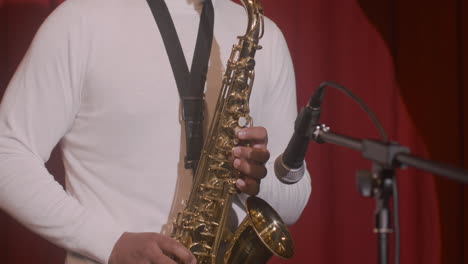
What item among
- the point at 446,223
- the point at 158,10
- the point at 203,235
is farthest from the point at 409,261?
the point at 158,10

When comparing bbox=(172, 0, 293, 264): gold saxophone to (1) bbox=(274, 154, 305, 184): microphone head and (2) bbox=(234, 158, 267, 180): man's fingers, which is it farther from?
(1) bbox=(274, 154, 305, 184): microphone head

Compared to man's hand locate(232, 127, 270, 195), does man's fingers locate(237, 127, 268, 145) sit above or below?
above

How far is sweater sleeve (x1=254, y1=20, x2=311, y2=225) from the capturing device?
6.57ft

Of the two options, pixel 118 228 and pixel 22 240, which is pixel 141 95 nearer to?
pixel 118 228

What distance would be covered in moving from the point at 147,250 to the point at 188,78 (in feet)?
1.80

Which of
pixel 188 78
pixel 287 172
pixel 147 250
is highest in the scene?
pixel 188 78

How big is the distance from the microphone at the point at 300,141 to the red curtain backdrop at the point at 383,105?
1265 millimetres

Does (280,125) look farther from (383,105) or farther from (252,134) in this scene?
(383,105)

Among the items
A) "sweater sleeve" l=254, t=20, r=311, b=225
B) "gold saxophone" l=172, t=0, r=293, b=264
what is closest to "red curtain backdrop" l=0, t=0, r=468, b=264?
"sweater sleeve" l=254, t=20, r=311, b=225

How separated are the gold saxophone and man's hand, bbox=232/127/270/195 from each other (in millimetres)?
76

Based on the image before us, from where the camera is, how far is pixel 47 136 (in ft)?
5.85

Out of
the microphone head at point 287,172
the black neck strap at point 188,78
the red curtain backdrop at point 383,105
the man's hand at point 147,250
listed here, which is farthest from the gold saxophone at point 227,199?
the red curtain backdrop at point 383,105

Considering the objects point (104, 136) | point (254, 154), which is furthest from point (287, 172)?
point (104, 136)

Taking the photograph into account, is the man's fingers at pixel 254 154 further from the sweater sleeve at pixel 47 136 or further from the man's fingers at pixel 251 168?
the sweater sleeve at pixel 47 136
